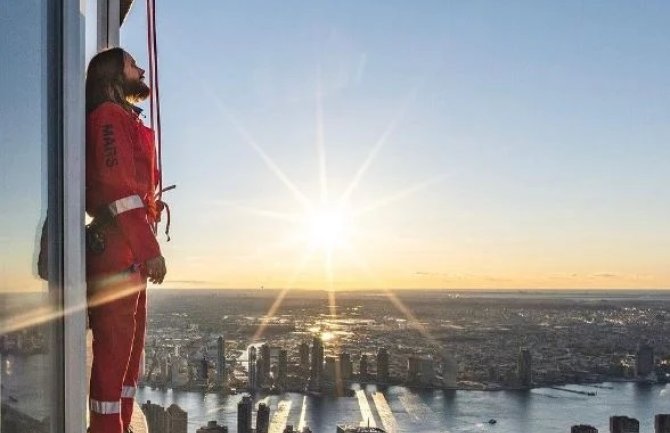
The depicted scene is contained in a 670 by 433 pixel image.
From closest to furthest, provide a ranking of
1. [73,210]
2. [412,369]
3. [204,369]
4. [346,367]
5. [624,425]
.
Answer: [73,210]
[624,425]
[204,369]
[346,367]
[412,369]

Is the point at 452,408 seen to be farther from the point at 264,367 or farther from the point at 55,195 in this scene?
the point at 55,195

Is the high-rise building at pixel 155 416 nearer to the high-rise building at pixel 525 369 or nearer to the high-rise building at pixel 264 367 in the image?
the high-rise building at pixel 264 367

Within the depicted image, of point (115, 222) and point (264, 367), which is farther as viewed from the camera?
point (264, 367)

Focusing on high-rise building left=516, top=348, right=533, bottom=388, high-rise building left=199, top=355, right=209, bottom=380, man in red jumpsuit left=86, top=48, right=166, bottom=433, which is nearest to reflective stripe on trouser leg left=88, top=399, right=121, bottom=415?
man in red jumpsuit left=86, top=48, right=166, bottom=433

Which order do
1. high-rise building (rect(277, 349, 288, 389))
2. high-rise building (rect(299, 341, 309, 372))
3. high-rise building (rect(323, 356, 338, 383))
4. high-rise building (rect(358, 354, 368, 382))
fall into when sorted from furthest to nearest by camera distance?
high-rise building (rect(358, 354, 368, 382))
high-rise building (rect(299, 341, 309, 372))
high-rise building (rect(323, 356, 338, 383))
high-rise building (rect(277, 349, 288, 389))

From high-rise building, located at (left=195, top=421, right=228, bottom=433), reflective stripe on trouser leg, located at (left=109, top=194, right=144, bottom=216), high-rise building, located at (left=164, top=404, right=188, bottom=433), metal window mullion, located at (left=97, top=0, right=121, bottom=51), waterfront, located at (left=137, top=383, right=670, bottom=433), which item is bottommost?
waterfront, located at (left=137, top=383, right=670, bottom=433)

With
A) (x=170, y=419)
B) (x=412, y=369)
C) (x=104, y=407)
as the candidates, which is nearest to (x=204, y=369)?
(x=170, y=419)

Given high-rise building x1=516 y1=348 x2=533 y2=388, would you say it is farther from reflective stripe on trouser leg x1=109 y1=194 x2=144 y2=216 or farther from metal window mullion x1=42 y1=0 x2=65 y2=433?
metal window mullion x1=42 y1=0 x2=65 y2=433
